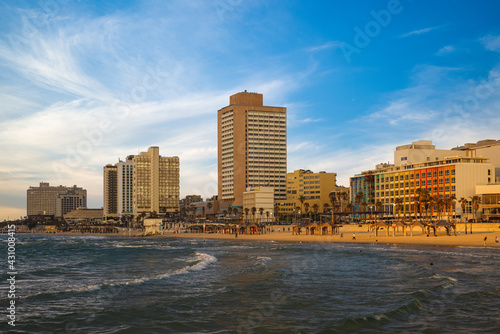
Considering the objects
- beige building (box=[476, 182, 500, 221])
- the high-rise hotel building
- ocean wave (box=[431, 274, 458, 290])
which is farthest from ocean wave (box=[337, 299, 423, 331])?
the high-rise hotel building

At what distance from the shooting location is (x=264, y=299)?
109 feet

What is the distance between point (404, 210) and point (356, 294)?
466 ft

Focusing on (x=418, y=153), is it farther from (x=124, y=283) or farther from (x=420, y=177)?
(x=124, y=283)

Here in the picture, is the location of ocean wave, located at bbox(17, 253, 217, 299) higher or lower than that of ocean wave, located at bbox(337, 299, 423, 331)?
lower

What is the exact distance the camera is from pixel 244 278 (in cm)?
4378

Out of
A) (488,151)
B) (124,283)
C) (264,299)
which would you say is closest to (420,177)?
(488,151)

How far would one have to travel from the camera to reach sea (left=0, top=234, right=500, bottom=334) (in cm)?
2572

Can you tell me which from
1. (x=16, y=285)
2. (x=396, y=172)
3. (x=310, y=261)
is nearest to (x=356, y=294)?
(x=310, y=261)

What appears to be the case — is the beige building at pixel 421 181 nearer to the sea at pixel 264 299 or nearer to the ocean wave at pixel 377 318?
the sea at pixel 264 299

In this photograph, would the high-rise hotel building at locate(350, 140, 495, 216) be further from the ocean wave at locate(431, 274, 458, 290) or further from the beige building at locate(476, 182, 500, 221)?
the ocean wave at locate(431, 274, 458, 290)

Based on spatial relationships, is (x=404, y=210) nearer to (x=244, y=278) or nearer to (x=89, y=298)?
(x=244, y=278)

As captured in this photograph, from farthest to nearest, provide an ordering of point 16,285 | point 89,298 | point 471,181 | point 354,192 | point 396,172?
point 354,192
point 396,172
point 471,181
point 16,285
point 89,298

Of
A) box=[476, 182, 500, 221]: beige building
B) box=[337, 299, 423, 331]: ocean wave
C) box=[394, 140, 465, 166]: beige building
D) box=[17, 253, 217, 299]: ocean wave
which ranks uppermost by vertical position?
box=[394, 140, 465, 166]: beige building

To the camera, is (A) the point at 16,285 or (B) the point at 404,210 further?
(B) the point at 404,210
